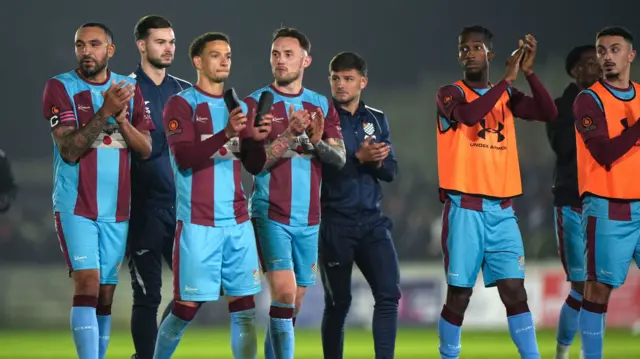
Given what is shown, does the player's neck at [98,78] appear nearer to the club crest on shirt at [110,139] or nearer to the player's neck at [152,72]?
the club crest on shirt at [110,139]

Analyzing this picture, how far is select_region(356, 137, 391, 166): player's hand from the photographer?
5.68 meters

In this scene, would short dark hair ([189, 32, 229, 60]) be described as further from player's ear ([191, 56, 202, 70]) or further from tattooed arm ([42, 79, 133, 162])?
tattooed arm ([42, 79, 133, 162])

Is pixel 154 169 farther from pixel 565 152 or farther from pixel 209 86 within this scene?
pixel 565 152

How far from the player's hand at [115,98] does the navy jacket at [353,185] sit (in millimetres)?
1455

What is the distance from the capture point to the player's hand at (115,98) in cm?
495

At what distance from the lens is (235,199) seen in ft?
16.4

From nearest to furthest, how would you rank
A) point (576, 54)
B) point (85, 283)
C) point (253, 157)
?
point (253, 157), point (85, 283), point (576, 54)

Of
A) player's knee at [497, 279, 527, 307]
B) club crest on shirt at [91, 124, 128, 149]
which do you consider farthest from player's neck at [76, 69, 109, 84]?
player's knee at [497, 279, 527, 307]

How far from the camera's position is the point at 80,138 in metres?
5.03

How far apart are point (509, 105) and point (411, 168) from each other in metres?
5.09

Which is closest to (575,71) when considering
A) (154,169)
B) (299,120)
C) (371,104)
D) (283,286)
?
(299,120)

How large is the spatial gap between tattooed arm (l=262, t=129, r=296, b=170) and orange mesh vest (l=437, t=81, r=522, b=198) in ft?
2.87

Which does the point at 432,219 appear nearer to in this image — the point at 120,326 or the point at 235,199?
the point at 120,326

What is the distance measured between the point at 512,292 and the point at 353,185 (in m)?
1.20
